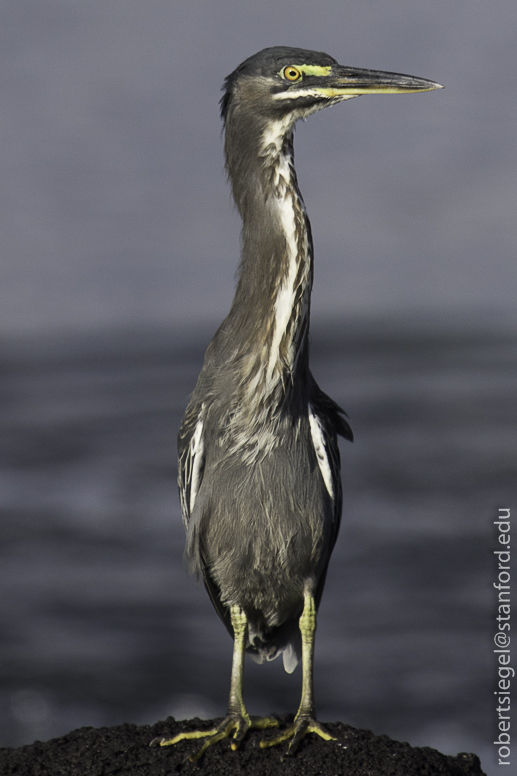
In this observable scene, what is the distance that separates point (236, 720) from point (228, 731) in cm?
7

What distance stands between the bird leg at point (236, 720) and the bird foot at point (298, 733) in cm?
14

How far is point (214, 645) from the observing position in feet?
40.7

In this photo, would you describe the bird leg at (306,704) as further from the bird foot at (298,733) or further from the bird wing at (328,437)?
the bird wing at (328,437)

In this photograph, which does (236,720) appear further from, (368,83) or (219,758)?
(368,83)

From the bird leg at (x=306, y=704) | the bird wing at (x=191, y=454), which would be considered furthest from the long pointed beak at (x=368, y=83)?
the bird leg at (x=306, y=704)

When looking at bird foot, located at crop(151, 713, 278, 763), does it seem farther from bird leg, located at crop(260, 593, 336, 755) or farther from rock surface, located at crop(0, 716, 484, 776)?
bird leg, located at crop(260, 593, 336, 755)

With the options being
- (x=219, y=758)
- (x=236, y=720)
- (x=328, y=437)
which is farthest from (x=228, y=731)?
(x=328, y=437)

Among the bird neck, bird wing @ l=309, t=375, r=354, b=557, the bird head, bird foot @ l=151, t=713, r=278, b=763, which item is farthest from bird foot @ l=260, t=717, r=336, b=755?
the bird head

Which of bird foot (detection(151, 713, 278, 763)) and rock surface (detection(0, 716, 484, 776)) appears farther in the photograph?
bird foot (detection(151, 713, 278, 763))

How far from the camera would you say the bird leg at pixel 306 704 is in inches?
160

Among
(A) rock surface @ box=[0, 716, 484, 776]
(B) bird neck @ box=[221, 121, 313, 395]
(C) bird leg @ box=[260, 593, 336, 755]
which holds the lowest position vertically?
(A) rock surface @ box=[0, 716, 484, 776]

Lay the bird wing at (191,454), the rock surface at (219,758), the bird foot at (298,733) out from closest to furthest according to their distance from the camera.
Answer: the rock surface at (219,758) → the bird foot at (298,733) → the bird wing at (191,454)

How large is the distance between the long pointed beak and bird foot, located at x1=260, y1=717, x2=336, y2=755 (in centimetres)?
294

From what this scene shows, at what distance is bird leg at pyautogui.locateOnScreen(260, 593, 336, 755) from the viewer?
4.07 metres
